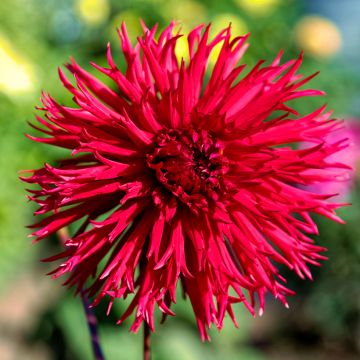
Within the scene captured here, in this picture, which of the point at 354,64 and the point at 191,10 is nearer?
the point at 191,10

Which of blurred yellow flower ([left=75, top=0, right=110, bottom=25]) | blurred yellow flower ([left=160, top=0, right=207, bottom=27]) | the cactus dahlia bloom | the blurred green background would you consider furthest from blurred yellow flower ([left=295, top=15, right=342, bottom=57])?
the cactus dahlia bloom

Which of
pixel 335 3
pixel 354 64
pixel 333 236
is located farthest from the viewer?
pixel 335 3

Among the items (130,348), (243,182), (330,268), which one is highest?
(243,182)

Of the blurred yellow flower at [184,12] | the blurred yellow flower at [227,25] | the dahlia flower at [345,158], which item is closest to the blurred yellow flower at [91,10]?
the blurred yellow flower at [184,12]

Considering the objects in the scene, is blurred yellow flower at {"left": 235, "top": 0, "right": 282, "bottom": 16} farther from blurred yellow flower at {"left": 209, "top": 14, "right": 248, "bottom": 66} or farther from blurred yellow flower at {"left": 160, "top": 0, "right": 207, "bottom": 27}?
blurred yellow flower at {"left": 160, "top": 0, "right": 207, "bottom": 27}

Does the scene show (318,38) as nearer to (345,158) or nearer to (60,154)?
(345,158)

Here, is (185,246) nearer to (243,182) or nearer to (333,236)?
(243,182)

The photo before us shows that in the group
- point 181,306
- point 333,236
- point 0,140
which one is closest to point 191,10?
point 0,140
